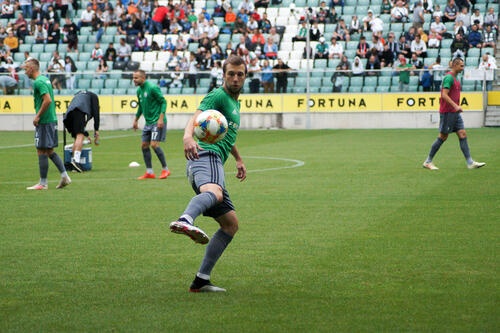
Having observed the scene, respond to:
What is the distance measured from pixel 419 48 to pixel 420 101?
103 inches

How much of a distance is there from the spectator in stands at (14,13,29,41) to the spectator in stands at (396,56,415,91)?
19381 mm

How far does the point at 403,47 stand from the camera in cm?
3259

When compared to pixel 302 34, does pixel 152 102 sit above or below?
below

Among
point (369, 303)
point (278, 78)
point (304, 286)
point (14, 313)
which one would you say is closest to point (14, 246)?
point (14, 313)

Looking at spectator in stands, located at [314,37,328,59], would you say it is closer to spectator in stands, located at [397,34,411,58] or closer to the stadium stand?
the stadium stand

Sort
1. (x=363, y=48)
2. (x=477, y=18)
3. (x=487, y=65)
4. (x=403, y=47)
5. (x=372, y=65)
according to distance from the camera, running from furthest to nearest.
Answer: (x=363, y=48) < (x=477, y=18) < (x=403, y=47) < (x=372, y=65) < (x=487, y=65)

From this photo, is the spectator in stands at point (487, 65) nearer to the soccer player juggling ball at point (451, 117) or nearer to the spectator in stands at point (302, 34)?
the spectator in stands at point (302, 34)

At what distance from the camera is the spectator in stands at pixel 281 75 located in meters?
32.4

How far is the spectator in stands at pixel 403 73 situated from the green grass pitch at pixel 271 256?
1639cm

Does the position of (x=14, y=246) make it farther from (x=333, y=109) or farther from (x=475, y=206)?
(x=333, y=109)

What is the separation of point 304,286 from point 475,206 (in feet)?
16.8

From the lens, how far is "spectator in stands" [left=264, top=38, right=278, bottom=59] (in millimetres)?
34562

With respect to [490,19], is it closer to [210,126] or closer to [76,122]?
[76,122]

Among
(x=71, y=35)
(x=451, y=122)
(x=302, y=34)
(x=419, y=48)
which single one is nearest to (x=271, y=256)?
(x=451, y=122)
